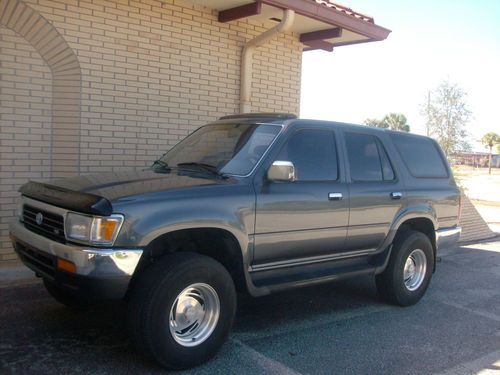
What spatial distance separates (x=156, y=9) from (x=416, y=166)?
411 cm

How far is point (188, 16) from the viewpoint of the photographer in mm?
7605

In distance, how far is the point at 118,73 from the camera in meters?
7.00

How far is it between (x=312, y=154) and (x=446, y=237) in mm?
2454

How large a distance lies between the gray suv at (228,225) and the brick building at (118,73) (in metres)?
1.92

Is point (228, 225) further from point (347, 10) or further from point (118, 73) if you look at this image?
point (347, 10)

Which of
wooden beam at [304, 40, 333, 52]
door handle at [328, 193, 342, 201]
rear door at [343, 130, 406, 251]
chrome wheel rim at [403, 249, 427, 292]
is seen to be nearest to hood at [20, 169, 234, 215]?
door handle at [328, 193, 342, 201]

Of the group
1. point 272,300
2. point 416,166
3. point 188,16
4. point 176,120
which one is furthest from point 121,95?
point 416,166

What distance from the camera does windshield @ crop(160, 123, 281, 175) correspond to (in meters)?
4.66

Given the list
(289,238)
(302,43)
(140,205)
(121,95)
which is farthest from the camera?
(302,43)

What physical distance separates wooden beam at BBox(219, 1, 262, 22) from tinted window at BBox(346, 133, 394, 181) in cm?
267

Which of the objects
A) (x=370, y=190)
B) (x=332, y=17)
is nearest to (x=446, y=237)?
(x=370, y=190)

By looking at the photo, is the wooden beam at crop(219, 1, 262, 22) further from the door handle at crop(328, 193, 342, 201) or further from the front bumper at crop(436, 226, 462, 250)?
the front bumper at crop(436, 226, 462, 250)

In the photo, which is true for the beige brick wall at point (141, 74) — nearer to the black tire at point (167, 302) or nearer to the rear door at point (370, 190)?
the rear door at point (370, 190)

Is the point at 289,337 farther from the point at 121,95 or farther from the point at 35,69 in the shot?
the point at 35,69
